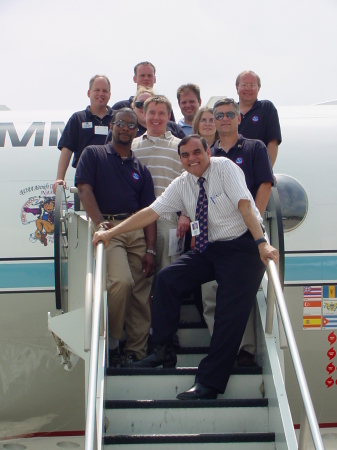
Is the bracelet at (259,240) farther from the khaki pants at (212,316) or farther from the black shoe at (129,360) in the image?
the black shoe at (129,360)

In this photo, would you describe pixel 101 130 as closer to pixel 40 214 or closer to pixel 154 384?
pixel 40 214

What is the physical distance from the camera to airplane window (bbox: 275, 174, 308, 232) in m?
6.19

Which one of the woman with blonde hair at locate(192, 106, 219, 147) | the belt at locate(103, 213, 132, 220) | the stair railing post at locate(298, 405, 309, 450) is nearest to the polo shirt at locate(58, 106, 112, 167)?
the woman with blonde hair at locate(192, 106, 219, 147)

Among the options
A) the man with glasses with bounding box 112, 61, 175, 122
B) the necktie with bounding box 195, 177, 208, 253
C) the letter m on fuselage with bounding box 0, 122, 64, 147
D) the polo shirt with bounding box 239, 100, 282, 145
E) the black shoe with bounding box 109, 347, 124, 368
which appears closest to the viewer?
the necktie with bounding box 195, 177, 208, 253

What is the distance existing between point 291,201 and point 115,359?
2.64m

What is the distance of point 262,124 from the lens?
18.3 ft

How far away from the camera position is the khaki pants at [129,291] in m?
4.56

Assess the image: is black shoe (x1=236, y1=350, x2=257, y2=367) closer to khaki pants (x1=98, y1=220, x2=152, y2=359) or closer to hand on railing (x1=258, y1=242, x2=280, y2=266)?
khaki pants (x1=98, y1=220, x2=152, y2=359)

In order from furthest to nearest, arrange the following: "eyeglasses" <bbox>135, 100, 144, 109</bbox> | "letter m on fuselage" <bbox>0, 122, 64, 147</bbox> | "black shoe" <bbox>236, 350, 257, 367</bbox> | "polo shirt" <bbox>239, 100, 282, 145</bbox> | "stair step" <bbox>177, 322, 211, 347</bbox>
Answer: "letter m on fuselage" <bbox>0, 122, 64, 147</bbox>
"eyeglasses" <bbox>135, 100, 144, 109</bbox>
"polo shirt" <bbox>239, 100, 282, 145</bbox>
"stair step" <bbox>177, 322, 211, 347</bbox>
"black shoe" <bbox>236, 350, 257, 367</bbox>

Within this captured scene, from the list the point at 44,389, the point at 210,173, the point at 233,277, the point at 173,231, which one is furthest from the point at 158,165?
the point at 44,389

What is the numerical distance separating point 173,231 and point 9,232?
1967 mm

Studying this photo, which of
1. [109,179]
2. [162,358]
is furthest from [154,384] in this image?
[109,179]

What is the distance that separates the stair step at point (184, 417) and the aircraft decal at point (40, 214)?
243cm

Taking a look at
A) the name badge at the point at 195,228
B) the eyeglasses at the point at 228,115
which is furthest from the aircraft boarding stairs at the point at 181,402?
the eyeglasses at the point at 228,115
